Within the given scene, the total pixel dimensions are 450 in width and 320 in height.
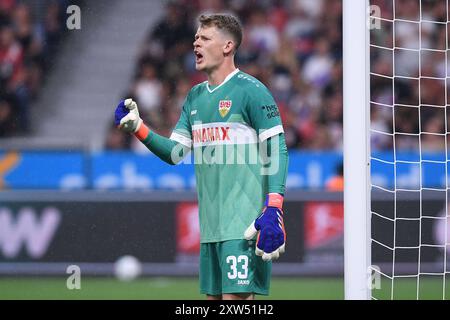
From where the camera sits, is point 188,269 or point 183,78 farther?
point 183,78

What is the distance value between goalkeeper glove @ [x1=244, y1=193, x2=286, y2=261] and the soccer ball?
505cm

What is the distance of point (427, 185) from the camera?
434 inches

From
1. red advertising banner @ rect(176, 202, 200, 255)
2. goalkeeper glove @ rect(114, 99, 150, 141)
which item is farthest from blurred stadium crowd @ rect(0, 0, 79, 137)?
goalkeeper glove @ rect(114, 99, 150, 141)

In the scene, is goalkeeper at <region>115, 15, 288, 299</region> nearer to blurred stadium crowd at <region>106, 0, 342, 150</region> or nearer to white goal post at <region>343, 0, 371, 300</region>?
white goal post at <region>343, 0, 371, 300</region>

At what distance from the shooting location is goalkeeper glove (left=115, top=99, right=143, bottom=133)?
5.54 metres

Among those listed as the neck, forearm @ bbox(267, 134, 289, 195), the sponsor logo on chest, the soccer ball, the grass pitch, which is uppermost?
the neck

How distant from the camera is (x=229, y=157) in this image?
18.3 feet

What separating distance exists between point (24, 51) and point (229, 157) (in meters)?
8.97

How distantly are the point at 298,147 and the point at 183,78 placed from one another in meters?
1.78

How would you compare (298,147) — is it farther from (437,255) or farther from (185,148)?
(185,148)

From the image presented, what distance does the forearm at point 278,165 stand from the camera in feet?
17.9

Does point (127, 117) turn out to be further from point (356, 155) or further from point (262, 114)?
point (356, 155)
